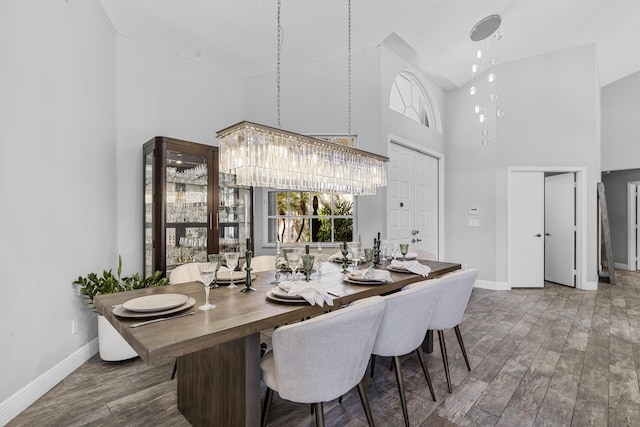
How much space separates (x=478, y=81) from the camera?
5.37 metres

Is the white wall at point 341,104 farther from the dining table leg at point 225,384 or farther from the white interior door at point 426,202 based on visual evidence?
the dining table leg at point 225,384

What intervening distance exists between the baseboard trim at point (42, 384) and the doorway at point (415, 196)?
3.36 m

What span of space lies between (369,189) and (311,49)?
1925 millimetres

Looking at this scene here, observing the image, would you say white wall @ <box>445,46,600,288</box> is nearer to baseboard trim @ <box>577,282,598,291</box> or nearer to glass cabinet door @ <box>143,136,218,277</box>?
baseboard trim @ <box>577,282,598,291</box>

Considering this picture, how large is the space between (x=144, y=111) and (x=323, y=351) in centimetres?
329

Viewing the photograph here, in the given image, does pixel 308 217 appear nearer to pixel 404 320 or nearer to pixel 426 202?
pixel 426 202

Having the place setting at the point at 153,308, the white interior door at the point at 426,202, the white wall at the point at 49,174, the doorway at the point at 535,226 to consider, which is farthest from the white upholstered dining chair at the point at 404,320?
the doorway at the point at 535,226

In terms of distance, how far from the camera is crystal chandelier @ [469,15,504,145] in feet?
13.2

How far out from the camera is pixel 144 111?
3.40m

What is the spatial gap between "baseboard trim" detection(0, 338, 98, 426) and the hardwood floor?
4cm

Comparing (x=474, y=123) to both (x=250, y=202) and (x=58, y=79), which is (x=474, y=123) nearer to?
(x=250, y=202)

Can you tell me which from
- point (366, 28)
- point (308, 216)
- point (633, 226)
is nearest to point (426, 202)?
point (308, 216)

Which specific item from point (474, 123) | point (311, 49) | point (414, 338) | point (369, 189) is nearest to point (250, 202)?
point (369, 189)

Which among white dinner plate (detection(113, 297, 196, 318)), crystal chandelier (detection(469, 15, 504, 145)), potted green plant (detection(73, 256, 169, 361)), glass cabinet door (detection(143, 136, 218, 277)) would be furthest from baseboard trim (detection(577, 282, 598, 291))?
potted green plant (detection(73, 256, 169, 361))
